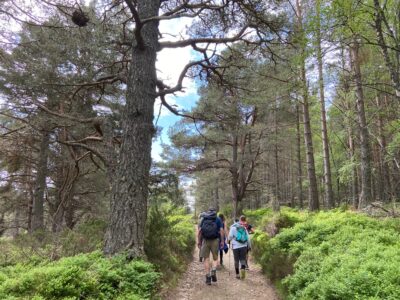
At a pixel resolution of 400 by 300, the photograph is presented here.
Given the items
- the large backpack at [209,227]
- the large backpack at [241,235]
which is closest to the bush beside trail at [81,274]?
the large backpack at [209,227]

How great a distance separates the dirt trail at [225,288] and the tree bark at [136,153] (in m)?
1.87

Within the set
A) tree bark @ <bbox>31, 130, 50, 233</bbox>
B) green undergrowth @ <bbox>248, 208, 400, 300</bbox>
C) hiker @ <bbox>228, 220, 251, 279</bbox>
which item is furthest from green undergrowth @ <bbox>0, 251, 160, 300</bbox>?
→ tree bark @ <bbox>31, 130, 50, 233</bbox>

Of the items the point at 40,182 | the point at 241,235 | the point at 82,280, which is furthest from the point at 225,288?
the point at 40,182

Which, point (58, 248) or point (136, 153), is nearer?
point (58, 248)

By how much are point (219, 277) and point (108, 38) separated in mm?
6865

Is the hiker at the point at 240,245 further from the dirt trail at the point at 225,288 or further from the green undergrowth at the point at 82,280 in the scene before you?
the green undergrowth at the point at 82,280

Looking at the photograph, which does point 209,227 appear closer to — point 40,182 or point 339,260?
point 339,260

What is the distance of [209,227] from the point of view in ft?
25.8

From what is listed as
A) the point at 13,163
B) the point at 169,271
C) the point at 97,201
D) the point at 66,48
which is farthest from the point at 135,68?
the point at 97,201

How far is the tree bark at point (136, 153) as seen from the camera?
5.57 meters

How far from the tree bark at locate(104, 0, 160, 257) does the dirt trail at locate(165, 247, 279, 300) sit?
187 centimetres

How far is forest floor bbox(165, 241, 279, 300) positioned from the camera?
21.5 feet

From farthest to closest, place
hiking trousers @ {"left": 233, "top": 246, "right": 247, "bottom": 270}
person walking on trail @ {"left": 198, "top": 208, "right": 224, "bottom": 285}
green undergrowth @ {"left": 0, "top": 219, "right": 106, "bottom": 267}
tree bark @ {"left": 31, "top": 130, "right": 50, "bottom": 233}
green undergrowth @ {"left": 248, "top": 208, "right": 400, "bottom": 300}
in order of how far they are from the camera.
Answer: tree bark @ {"left": 31, "top": 130, "right": 50, "bottom": 233} < hiking trousers @ {"left": 233, "top": 246, "right": 247, "bottom": 270} < person walking on trail @ {"left": 198, "top": 208, "right": 224, "bottom": 285} < green undergrowth @ {"left": 0, "top": 219, "right": 106, "bottom": 267} < green undergrowth @ {"left": 248, "top": 208, "right": 400, "bottom": 300}

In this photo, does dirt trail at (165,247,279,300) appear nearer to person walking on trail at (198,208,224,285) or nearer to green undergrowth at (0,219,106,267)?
person walking on trail at (198,208,224,285)
